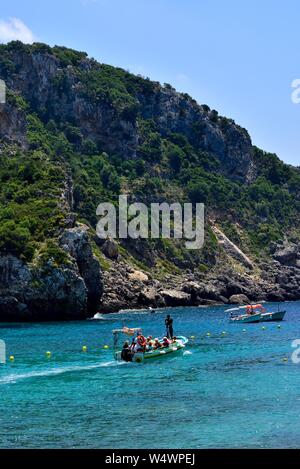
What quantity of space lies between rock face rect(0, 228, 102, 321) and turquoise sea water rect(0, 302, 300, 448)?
83.1 ft

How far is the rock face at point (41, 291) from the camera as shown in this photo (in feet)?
306

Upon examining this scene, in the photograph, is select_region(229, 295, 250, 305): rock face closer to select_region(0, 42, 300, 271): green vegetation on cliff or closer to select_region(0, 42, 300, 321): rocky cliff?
select_region(0, 42, 300, 321): rocky cliff

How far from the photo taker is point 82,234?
4026 inches

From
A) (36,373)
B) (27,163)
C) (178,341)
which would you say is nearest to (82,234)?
(27,163)

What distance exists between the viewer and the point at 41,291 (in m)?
93.6

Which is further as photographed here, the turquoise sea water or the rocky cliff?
the rocky cliff

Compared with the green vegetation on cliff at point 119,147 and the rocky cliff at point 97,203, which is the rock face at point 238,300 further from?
the green vegetation on cliff at point 119,147

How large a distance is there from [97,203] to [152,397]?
11794 centimetres

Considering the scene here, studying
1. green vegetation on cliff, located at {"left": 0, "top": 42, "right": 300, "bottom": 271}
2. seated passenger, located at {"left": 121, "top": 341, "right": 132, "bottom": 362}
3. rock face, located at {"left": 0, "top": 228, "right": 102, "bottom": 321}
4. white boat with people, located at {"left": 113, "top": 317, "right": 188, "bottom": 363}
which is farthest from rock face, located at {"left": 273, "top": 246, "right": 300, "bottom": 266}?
seated passenger, located at {"left": 121, "top": 341, "right": 132, "bottom": 362}

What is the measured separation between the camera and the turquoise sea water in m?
29.2

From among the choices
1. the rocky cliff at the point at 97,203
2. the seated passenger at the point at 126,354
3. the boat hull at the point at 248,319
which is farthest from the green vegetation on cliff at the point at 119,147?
the seated passenger at the point at 126,354

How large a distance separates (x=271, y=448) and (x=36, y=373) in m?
23.5

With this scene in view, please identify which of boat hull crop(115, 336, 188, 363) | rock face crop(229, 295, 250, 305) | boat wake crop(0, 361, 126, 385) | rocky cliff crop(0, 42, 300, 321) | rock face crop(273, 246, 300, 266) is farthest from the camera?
rock face crop(273, 246, 300, 266)
